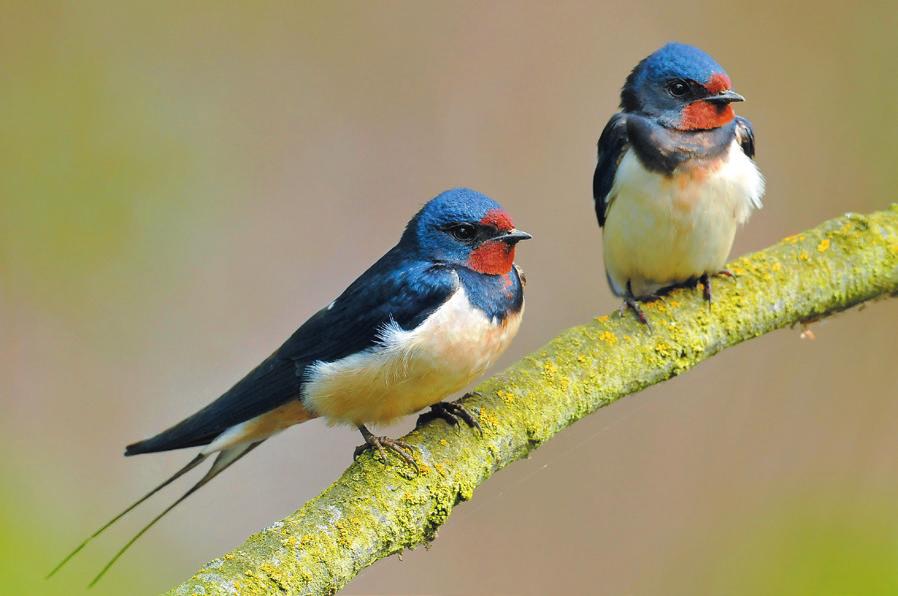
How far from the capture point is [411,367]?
212cm

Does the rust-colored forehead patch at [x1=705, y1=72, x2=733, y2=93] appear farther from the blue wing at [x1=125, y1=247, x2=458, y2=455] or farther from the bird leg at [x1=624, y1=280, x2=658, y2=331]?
the blue wing at [x1=125, y1=247, x2=458, y2=455]

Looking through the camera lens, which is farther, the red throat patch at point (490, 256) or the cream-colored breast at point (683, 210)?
the cream-colored breast at point (683, 210)

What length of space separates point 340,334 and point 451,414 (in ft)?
0.91

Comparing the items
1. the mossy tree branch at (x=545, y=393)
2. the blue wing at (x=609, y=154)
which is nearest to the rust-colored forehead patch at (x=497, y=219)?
the mossy tree branch at (x=545, y=393)

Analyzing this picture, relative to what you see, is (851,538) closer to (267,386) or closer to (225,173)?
(267,386)

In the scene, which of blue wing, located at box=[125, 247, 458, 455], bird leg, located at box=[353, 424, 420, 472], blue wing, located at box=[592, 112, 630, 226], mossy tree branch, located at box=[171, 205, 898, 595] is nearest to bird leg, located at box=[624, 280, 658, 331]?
mossy tree branch, located at box=[171, 205, 898, 595]

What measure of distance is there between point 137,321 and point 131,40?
3.87ft

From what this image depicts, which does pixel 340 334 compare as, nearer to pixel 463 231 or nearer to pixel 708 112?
pixel 463 231

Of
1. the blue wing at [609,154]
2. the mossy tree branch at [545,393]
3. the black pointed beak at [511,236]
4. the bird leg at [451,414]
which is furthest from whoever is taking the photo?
the blue wing at [609,154]

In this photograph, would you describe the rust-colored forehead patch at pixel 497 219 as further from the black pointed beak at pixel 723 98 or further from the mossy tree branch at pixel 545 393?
the black pointed beak at pixel 723 98

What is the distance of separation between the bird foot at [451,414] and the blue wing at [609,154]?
2.91 ft

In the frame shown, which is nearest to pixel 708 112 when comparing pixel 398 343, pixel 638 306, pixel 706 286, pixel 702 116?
pixel 702 116

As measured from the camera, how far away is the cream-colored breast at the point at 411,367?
6.94 feet

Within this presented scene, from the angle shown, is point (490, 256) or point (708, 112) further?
point (708, 112)
